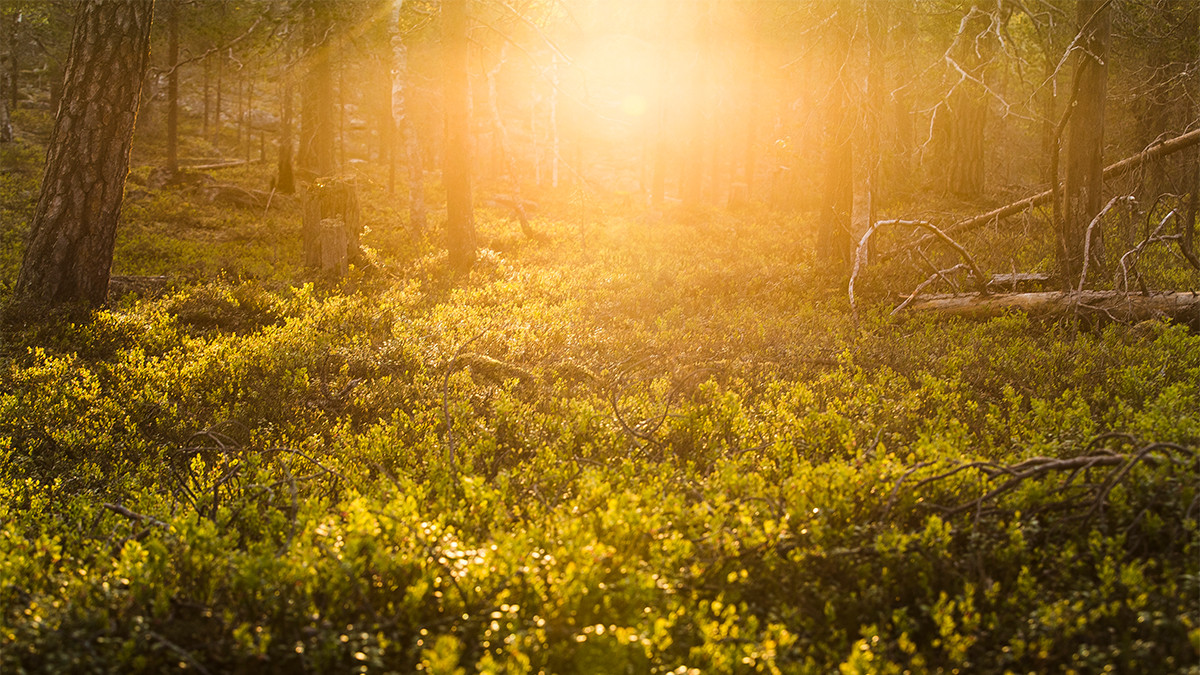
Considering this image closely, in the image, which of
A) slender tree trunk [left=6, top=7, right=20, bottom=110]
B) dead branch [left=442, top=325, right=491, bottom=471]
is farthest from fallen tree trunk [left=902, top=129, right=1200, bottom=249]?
slender tree trunk [left=6, top=7, right=20, bottom=110]

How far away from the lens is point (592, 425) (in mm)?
5879

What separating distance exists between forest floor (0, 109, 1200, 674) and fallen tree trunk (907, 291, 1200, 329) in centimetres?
40

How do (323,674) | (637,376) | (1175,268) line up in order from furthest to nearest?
(1175,268) → (637,376) → (323,674)

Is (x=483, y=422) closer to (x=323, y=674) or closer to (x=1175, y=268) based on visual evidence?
(x=323, y=674)

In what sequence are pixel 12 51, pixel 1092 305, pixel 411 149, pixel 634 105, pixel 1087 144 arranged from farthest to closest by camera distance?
pixel 634 105 → pixel 12 51 → pixel 411 149 → pixel 1087 144 → pixel 1092 305

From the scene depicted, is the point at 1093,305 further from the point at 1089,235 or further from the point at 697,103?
the point at 697,103

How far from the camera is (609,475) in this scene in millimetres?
4746

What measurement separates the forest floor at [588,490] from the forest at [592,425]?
0.03 metres

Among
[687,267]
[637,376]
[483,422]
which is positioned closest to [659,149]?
[687,267]

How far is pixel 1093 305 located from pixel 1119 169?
5123 millimetres

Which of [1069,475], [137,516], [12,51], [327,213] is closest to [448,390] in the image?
[137,516]

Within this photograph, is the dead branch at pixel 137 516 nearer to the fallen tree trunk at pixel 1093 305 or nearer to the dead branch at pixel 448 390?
the dead branch at pixel 448 390

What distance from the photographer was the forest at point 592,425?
3037mm

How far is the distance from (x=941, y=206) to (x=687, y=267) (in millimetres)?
12490
